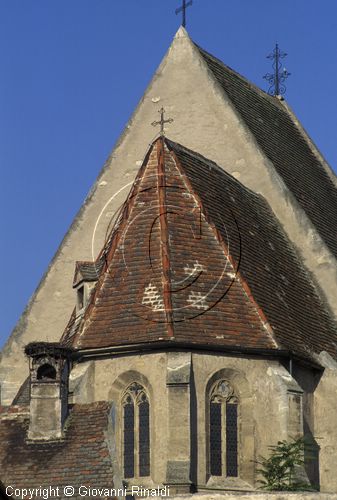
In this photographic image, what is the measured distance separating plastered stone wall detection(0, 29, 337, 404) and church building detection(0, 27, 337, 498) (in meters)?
0.05

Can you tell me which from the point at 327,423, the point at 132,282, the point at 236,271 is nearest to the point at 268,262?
the point at 236,271

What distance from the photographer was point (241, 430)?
102 feet

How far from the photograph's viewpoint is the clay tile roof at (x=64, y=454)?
23953 mm

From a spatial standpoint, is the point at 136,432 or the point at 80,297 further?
the point at 80,297

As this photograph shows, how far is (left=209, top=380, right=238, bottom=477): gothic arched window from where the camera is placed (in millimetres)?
30781

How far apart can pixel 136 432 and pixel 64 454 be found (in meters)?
6.13

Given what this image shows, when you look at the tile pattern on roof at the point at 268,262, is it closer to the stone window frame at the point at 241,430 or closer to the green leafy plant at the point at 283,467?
the stone window frame at the point at 241,430

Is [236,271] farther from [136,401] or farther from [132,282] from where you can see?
[136,401]

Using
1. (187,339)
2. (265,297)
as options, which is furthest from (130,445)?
(265,297)

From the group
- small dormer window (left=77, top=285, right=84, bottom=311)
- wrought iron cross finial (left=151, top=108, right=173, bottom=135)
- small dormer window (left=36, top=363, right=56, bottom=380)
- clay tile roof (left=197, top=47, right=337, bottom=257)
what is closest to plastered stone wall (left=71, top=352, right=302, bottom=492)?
small dormer window (left=77, top=285, right=84, bottom=311)

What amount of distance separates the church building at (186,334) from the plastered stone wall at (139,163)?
47mm

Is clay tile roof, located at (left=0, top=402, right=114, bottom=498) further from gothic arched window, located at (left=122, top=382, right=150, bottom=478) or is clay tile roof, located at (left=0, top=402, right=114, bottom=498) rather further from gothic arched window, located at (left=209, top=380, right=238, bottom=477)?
gothic arched window, located at (left=209, top=380, right=238, bottom=477)

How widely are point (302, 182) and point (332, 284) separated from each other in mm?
4964

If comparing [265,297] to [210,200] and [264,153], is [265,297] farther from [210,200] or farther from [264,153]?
[264,153]
